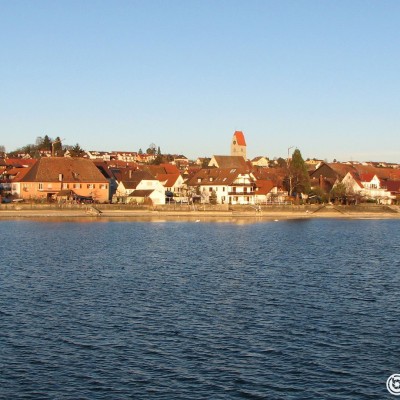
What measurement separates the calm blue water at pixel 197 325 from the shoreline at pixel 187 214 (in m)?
40.3

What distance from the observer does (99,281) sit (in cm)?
3447

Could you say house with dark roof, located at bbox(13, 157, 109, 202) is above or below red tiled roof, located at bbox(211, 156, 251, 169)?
below

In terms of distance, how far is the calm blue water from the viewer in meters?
18.3

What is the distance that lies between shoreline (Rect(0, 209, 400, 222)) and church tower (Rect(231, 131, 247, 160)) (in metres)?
70.3

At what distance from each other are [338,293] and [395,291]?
280 centimetres

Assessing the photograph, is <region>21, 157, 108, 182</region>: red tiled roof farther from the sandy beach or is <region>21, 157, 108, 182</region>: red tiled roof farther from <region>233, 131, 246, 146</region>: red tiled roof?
<region>233, 131, 246, 146</region>: red tiled roof

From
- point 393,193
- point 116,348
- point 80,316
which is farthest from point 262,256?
point 393,193

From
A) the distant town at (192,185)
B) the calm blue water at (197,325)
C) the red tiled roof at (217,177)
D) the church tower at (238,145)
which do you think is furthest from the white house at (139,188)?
the church tower at (238,145)

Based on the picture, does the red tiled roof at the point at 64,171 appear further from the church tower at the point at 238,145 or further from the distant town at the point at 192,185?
the church tower at the point at 238,145

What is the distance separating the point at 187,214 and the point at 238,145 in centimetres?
7705

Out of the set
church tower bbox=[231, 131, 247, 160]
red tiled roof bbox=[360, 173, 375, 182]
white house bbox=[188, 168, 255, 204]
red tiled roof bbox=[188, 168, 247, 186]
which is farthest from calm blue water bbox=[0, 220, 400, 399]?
church tower bbox=[231, 131, 247, 160]

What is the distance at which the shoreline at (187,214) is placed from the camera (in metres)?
88.1

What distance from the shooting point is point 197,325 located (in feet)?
80.2

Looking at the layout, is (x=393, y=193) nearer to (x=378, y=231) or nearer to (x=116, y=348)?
(x=378, y=231)
